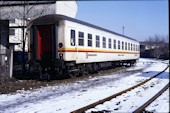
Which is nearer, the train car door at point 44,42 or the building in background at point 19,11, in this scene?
the train car door at point 44,42

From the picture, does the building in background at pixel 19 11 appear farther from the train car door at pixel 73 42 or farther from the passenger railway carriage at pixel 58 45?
the train car door at pixel 73 42

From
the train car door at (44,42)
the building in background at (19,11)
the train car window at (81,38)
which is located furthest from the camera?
the building in background at (19,11)

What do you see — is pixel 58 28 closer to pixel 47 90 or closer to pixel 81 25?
pixel 81 25

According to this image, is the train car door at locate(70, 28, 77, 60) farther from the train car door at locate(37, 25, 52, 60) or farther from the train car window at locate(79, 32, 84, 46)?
the train car door at locate(37, 25, 52, 60)

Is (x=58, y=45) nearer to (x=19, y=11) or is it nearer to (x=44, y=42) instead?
(x=44, y=42)

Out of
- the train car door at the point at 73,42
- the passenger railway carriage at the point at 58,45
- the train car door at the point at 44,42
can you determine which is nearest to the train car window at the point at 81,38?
the passenger railway carriage at the point at 58,45

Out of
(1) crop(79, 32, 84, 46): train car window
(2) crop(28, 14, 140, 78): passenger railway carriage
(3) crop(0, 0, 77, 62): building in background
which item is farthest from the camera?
(3) crop(0, 0, 77, 62): building in background

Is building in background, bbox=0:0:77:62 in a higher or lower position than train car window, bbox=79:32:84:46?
higher

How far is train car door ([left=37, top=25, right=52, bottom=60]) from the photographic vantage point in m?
15.3

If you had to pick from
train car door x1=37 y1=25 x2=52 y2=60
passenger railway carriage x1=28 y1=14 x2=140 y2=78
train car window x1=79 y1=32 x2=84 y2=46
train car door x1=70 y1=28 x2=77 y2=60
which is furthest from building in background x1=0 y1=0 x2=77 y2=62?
train car door x1=70 y1=28 x2=77 y2=60

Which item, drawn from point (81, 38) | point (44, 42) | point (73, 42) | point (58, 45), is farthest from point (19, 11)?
point (58, 45)

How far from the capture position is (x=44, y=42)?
50.7 ft

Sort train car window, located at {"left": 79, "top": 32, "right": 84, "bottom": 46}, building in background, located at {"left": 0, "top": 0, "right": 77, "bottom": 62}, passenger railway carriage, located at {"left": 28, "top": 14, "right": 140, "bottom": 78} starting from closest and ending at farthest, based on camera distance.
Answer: passenger railway carriage, located at {"left": 28, "top": 14, "right": 140, "bottom": 78}
train car window, located at {"left": 79, "top": 32, "right": 84, "bottom": 46}
building in background, located at {"left": 0, "top": 0, "right": 77, "bottom": 62}

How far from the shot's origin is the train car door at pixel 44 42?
1526 cm
